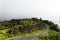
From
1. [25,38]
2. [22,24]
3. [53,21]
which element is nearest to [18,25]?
[22,24]

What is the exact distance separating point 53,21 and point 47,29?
29.2 feet

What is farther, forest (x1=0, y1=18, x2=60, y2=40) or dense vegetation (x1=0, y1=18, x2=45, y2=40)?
forest (x1=0, y1=18, x2=60, y2=40)

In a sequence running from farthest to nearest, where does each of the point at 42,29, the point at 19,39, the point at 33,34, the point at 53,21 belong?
the point at 53,21 < the point at 42,29 < the point at 33,34 < the point at 19,39

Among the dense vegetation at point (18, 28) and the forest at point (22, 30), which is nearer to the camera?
the dense vegetation at point (18, 28)

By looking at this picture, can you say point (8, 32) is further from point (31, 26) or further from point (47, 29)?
point (47, 29)

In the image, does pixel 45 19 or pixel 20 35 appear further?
pixel 45 19

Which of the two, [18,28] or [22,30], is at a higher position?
[18,28]

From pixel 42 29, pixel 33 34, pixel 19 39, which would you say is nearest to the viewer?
pixel 19 39

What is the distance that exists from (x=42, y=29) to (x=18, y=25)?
5.70m

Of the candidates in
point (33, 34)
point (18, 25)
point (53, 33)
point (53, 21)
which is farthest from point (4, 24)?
point (53, 21)

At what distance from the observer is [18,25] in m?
43.0

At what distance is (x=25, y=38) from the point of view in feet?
129

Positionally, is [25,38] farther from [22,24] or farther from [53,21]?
[53,21]

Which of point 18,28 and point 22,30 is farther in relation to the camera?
point 22,30
